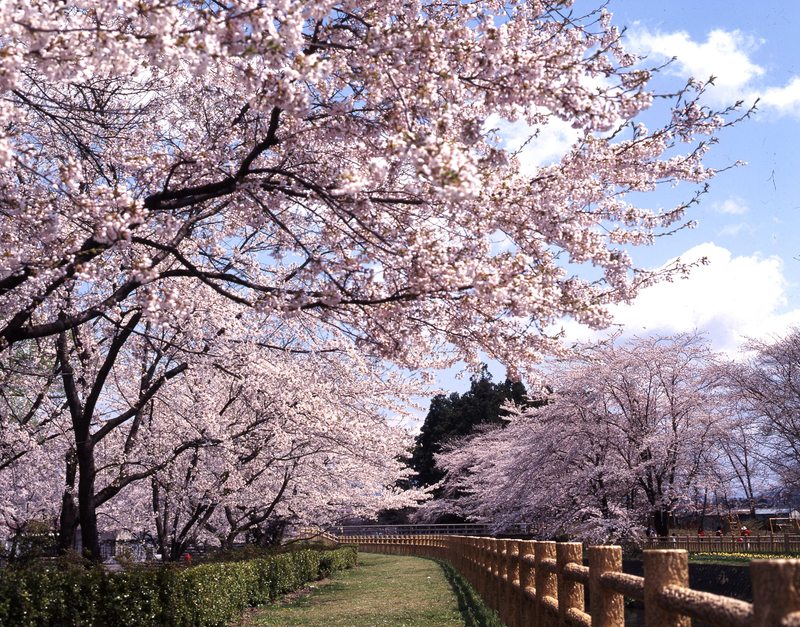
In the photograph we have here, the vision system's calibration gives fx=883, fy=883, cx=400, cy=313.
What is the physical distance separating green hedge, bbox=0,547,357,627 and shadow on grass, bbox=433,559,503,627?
4116mm

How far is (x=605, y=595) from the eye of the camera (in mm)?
5719

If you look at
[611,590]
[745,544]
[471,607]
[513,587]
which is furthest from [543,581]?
[745,544]

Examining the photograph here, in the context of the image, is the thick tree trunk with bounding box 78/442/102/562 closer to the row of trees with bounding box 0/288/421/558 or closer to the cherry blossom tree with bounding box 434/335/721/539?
the row of trees with bounding box 0/288/421/558

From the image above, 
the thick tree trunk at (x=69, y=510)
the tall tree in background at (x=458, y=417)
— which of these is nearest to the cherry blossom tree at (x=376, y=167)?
the thick tree trunk at (x=69, y=510)

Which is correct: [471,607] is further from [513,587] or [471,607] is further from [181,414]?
[181,414]

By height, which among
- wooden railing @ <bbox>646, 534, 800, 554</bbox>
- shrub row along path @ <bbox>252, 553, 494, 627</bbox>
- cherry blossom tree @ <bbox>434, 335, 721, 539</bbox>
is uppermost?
cherry blossom tree @ <bbox>434, 335, 721, 539</bbox>

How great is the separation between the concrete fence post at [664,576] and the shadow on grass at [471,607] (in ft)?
26.0

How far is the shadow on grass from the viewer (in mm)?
12797

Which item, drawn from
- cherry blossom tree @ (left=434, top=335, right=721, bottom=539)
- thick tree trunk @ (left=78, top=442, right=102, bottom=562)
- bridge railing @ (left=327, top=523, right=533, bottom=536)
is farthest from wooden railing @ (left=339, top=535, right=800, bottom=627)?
bridge railing @ (left=327, top=523, right=533, bottom=536)

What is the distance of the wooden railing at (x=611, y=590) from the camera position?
9.00 ft

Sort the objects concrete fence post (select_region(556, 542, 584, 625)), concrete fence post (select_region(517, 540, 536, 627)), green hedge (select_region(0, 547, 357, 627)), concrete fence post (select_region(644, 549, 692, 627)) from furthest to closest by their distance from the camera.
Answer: green hedge (select_region(0, 547, 357, 627))
concrete fence post (select_region(517, 540, 536, 627))
concrete fence post (select_region(556, 542, 584, 625))
concrete fence post (select_region(644, 549, 692, 627))

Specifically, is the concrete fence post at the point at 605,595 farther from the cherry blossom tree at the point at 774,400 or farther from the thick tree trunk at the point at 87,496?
the cherry blossom tree at the point at 774,400

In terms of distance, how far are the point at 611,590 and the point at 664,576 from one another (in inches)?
53.3

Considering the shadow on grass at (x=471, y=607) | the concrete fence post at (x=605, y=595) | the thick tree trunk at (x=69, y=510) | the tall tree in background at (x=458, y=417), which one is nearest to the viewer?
the concrete fence post at (x=605, y=595)
